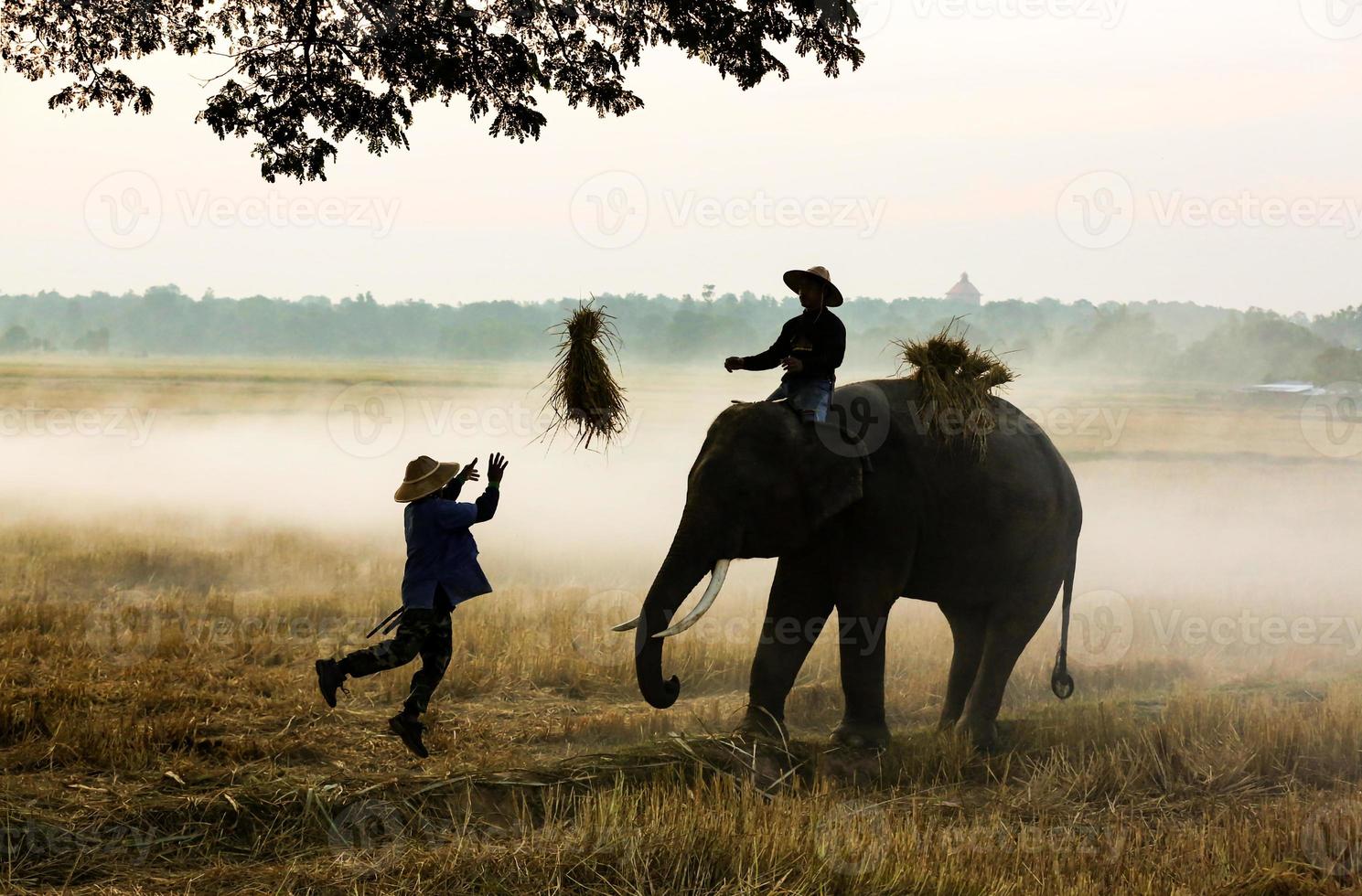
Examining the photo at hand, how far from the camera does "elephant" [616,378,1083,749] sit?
9.48 m

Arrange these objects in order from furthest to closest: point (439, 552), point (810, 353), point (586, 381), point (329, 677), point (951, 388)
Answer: point (951, 388)
point (586, 381)
point (810, 353)
point (439, 552)
point (329, 677)

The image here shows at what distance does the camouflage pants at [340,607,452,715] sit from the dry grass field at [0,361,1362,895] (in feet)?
2.08

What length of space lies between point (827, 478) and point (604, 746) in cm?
291

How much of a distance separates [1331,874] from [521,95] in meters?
9.55

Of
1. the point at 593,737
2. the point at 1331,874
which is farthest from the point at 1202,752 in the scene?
the point at 593,737

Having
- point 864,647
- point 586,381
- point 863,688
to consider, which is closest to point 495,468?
point 586,381

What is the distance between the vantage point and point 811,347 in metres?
9.71

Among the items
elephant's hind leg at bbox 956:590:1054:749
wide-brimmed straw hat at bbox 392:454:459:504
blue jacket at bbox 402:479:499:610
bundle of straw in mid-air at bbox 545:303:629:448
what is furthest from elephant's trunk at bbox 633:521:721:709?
elephant's hind leg at bbox 956:590:1054:749

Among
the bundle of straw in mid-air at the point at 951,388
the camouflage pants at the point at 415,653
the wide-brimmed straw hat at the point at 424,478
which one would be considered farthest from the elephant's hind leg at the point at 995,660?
the wide-brimmed straw hat at the point at 424,478

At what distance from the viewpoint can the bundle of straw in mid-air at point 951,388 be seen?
10.5m

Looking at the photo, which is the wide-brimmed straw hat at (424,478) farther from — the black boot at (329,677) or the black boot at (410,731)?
the black boot at (410,731)

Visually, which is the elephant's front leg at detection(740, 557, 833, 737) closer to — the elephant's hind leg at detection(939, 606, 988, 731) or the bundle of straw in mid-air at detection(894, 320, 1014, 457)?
the elephant's hind leg at detection(939, 606, 988, 731)

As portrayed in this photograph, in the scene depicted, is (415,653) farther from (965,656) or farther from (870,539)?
(965,656)

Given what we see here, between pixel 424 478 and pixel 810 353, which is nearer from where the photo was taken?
pixel 424 478
